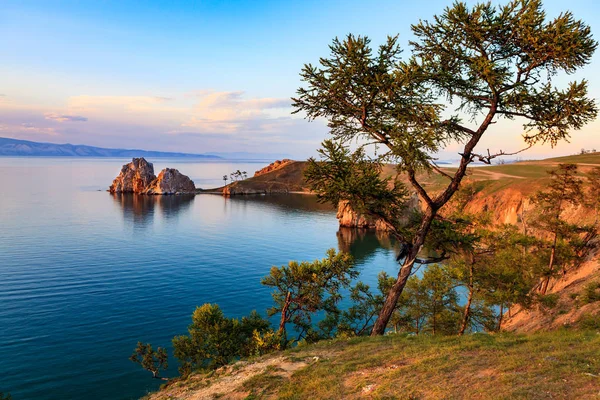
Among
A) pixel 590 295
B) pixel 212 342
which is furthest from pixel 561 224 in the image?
pixel 212 342

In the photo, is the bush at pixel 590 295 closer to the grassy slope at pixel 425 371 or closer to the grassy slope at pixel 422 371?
the grassy slope at pixel 422 371

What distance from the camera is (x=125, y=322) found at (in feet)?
152

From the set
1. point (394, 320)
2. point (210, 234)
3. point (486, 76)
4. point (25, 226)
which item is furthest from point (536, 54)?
point (25, 226)

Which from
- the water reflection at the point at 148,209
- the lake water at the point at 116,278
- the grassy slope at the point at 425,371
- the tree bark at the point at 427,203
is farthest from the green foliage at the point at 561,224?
the water reflection at the point at 148,209

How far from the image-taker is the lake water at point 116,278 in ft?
116

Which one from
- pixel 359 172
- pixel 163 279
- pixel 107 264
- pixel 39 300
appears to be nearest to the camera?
pixel 359 172

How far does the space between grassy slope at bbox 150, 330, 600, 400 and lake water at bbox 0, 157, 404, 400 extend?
70.4 feet

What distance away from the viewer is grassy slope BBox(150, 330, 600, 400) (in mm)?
11469

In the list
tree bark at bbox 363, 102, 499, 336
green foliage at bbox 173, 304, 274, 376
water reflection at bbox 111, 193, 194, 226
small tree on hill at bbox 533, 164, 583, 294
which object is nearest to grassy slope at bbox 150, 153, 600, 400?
tree bark at bbox 363, 102, 499, 336

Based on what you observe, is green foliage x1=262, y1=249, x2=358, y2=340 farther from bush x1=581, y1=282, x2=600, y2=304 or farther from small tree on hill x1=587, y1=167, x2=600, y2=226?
small tree on hill x1=587, y1=167, x2=600, y2=226

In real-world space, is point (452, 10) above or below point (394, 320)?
above

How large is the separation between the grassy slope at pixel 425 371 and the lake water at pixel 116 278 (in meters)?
21.5

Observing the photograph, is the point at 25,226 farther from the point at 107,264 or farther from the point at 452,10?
the point at 452,10

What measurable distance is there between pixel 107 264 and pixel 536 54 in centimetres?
7802
